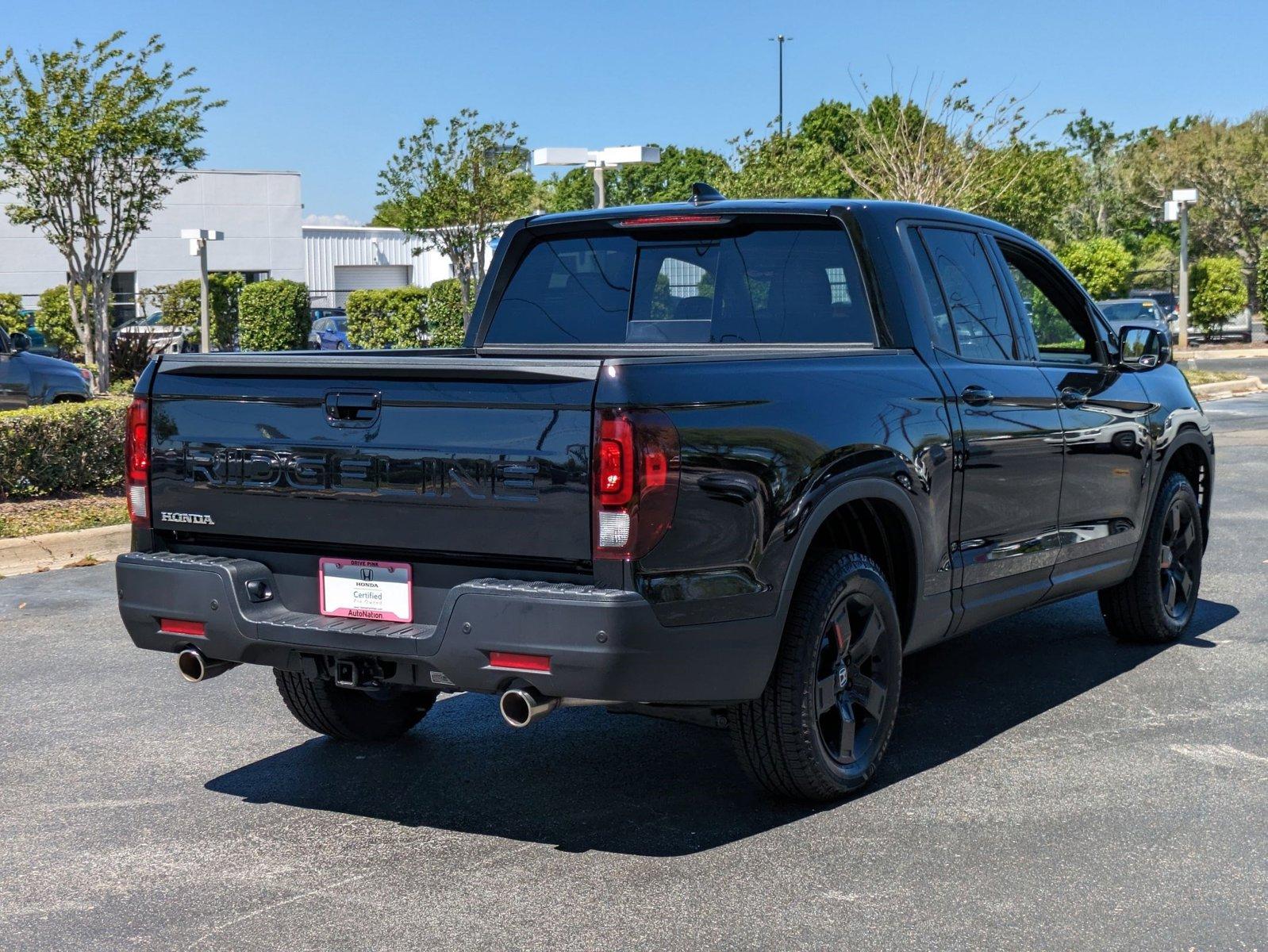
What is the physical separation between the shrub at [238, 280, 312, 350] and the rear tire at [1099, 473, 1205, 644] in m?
27.1

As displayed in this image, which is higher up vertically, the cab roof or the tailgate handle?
the cab roof

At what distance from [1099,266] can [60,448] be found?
4058 centimetres

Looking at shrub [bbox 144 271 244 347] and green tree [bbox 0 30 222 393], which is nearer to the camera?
green tree [bbox 0 30 222 393]

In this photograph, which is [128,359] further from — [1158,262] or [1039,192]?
[1158,262]

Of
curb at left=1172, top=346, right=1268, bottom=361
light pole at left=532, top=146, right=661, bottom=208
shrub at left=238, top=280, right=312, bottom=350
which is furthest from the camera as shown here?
curb at left=1172, top=346, right=1268, bottom=361

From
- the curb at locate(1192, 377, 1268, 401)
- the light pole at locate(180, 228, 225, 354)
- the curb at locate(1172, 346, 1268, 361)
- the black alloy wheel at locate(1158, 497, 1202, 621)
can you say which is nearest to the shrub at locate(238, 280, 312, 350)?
the light pole at locate(180, 228, 225, 354)

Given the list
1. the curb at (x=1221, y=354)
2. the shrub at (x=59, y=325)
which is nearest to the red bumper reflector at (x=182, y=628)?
the shrub at (x=59, y=325)

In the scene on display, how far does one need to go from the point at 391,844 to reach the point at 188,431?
1.42 meters

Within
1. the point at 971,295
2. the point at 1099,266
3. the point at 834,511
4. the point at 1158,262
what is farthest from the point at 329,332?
the point at 1158,262

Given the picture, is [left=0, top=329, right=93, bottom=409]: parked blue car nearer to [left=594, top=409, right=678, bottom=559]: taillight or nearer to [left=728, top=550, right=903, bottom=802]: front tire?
[left=728, top=550, right=903, bottom=802]: front tire

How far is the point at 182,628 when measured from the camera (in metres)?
4.65

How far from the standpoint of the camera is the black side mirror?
6715mm

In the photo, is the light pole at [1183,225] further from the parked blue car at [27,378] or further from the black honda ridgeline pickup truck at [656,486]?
the black honda ridgeline pickup truck at [656,486]

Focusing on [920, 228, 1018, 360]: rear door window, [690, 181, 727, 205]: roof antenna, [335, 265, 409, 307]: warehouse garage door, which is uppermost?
[335, 265, 409, 307]: warehouse garage door
